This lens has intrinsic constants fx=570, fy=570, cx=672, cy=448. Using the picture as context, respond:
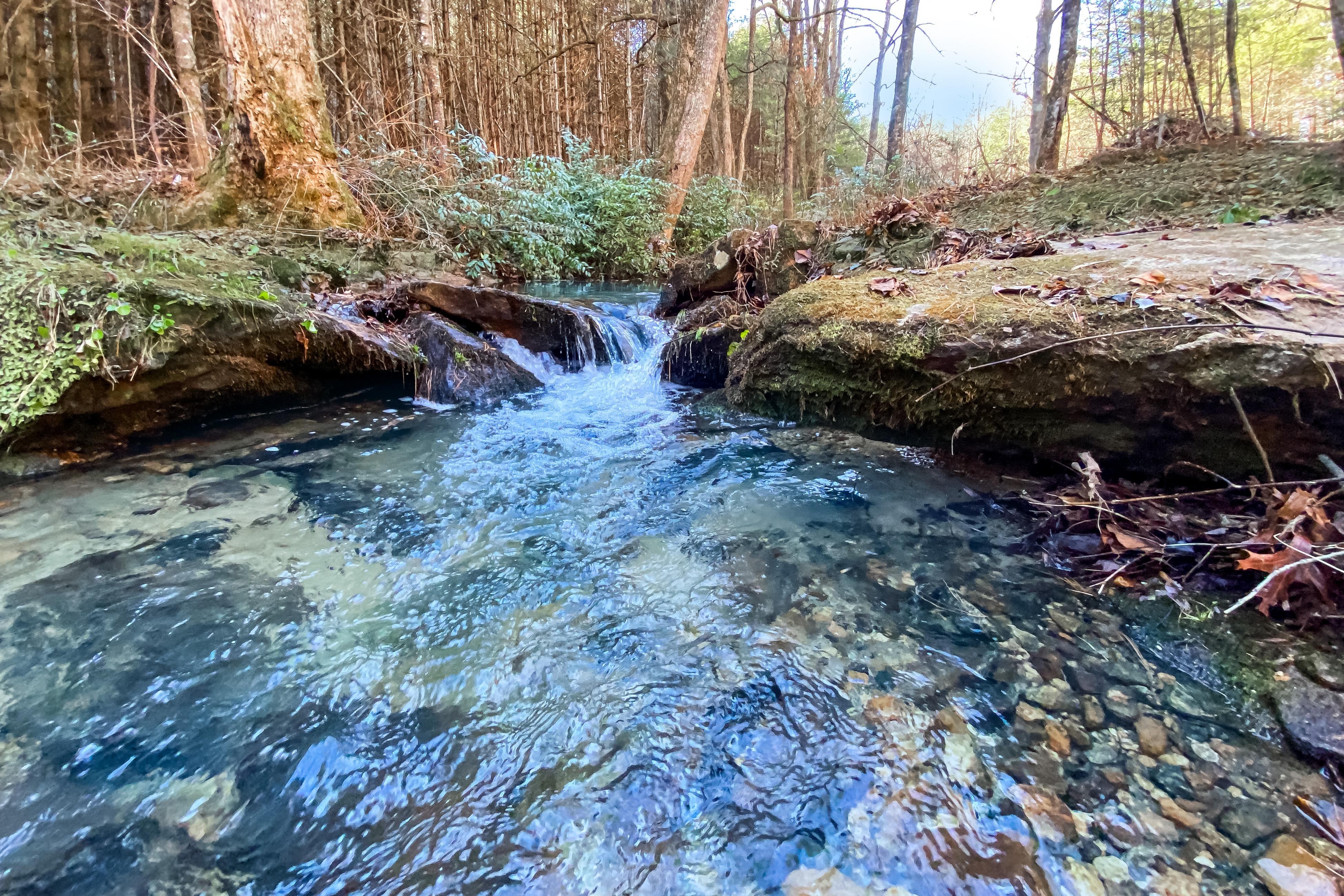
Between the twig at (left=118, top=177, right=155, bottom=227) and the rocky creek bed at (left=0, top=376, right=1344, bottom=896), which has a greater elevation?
the twig at (left=118, top=177, right=155, bottom=227)

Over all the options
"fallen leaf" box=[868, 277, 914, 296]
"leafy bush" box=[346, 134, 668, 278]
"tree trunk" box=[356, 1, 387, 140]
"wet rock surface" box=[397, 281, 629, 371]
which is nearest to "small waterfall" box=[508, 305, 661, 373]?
"wet rock surface" box=[397, 281, 629, 371]

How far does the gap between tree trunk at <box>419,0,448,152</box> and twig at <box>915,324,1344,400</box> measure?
781cm

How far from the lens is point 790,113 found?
9633mm

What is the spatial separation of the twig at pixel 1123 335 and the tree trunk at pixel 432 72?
7.81m

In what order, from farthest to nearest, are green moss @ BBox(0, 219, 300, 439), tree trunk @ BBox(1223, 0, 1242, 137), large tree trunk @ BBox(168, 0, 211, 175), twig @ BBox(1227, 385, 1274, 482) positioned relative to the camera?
large tree trunk @ BBox(168, 0, 211, 175), tree trunk @ BBox(1223, 0, 1242, 137), green moss @ BBox(0, 219, 300, 439), twig @ BBox(1227, 385, 1274, 482)

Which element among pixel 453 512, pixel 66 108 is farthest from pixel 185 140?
pixel 453 512

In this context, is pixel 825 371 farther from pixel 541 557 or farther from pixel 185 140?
pixel 185 140

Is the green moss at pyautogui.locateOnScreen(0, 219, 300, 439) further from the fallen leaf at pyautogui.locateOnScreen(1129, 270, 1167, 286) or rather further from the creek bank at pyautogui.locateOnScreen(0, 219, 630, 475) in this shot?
the fallen leaf at pyautogui.locateOnScreen(1129, 270, 1167, 286)

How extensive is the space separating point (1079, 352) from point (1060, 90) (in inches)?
291

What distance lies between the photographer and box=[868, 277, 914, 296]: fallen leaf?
3654 mm

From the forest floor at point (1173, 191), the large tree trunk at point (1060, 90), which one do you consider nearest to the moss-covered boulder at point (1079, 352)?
the forest floor at point (1173, 191)

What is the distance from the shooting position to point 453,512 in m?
2.98

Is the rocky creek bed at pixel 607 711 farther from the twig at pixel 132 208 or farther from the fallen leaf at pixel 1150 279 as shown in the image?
the twig at pixel 132 208

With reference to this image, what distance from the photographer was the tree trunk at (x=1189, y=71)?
6164 millimetres
